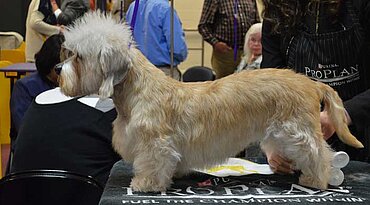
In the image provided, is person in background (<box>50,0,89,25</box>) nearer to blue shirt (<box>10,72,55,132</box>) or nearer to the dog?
blue shirt (<box>10,72,55,132</box>)

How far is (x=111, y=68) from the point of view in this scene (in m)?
1.29

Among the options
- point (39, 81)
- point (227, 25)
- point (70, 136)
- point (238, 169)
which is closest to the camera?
point (238, 169)

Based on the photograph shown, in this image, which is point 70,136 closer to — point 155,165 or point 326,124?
point 155,165

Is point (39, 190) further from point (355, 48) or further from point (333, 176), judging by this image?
point (355, 48)

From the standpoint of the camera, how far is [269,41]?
1783 mm

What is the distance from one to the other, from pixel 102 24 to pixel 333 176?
0.66 m

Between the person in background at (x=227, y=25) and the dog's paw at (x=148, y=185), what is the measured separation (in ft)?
11.6

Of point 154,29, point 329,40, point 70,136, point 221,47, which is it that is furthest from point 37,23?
point 329,40

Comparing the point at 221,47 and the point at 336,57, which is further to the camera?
the point at 221,47

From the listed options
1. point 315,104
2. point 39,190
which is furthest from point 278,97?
point 39,190

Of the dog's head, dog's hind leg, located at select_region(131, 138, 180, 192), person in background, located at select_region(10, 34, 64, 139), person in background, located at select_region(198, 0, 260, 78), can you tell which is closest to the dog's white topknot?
the dog's head

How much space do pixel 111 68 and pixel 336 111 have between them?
0.55 meters

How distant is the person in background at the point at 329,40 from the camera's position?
164cm

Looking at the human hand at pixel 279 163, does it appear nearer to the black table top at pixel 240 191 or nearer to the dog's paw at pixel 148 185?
the black table top at pixel 240 191
